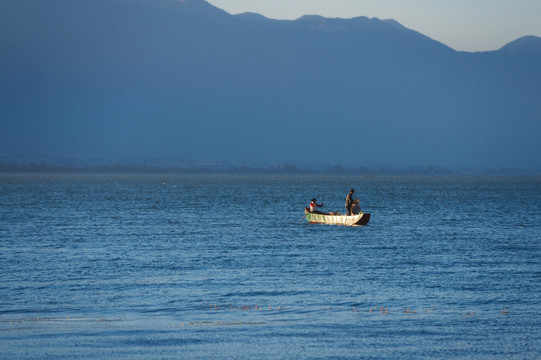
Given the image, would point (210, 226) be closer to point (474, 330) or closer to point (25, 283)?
point (25, 283)

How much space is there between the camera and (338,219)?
75000 millimetres

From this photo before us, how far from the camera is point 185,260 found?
45.1 m

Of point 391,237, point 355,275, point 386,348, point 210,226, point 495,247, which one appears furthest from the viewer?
point 210,226

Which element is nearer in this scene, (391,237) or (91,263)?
(91,263)

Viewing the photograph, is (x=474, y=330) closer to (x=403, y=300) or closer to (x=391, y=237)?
(x=403, y=300)

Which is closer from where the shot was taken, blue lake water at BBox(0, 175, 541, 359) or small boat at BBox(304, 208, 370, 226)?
blue lake water at BBox(0, 175, 541, 359)

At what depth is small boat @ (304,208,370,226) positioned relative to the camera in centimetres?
7150

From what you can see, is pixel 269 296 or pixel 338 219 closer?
pixel 269 296

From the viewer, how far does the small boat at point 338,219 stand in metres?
71.5

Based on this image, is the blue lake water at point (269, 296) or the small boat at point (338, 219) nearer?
the blue lake water at point (269, 296)

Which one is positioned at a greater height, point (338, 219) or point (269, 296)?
point (338, 219)

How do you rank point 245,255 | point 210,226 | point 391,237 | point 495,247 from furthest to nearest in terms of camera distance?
point 210,226 → point 391,237 → point 495,247 → point 245,255

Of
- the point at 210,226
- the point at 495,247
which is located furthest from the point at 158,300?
the point at 210,226

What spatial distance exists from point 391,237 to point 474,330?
123ft
